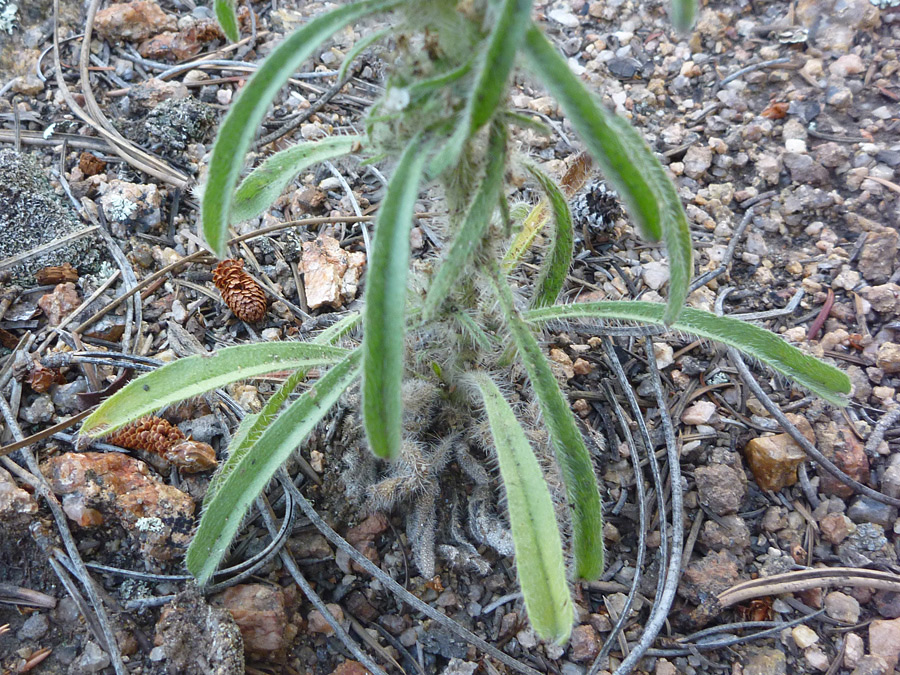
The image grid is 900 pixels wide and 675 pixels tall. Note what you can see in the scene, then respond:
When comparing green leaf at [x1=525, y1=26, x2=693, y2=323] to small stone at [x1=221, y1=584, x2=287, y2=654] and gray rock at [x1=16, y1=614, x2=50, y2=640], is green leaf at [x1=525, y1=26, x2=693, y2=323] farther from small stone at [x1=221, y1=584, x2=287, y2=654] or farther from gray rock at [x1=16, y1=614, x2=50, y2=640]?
gray rock at [x1=16, y1=614, x2=50, y2=640]

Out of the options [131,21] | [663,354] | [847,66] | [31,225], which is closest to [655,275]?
[663,354]

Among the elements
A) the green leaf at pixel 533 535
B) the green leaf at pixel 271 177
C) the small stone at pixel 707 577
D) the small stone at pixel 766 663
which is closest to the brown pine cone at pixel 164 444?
the green leaf at pixel 271 177

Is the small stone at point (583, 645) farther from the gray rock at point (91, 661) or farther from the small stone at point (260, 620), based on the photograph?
the gray rock at point (91, 661)

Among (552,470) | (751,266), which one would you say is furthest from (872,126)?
(552,470)

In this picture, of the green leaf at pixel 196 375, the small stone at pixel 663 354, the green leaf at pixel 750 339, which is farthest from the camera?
the small stone at pixel 663 354

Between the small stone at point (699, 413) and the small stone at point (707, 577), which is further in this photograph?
the small stone at point (699, 413)

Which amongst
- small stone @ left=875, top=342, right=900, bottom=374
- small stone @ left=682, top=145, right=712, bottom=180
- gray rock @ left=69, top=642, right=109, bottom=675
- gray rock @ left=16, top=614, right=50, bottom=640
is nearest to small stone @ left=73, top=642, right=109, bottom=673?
gray rock @ left=69, top=642, right=109, bottom=675

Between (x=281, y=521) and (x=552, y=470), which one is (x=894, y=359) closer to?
(x=552, y=470)
